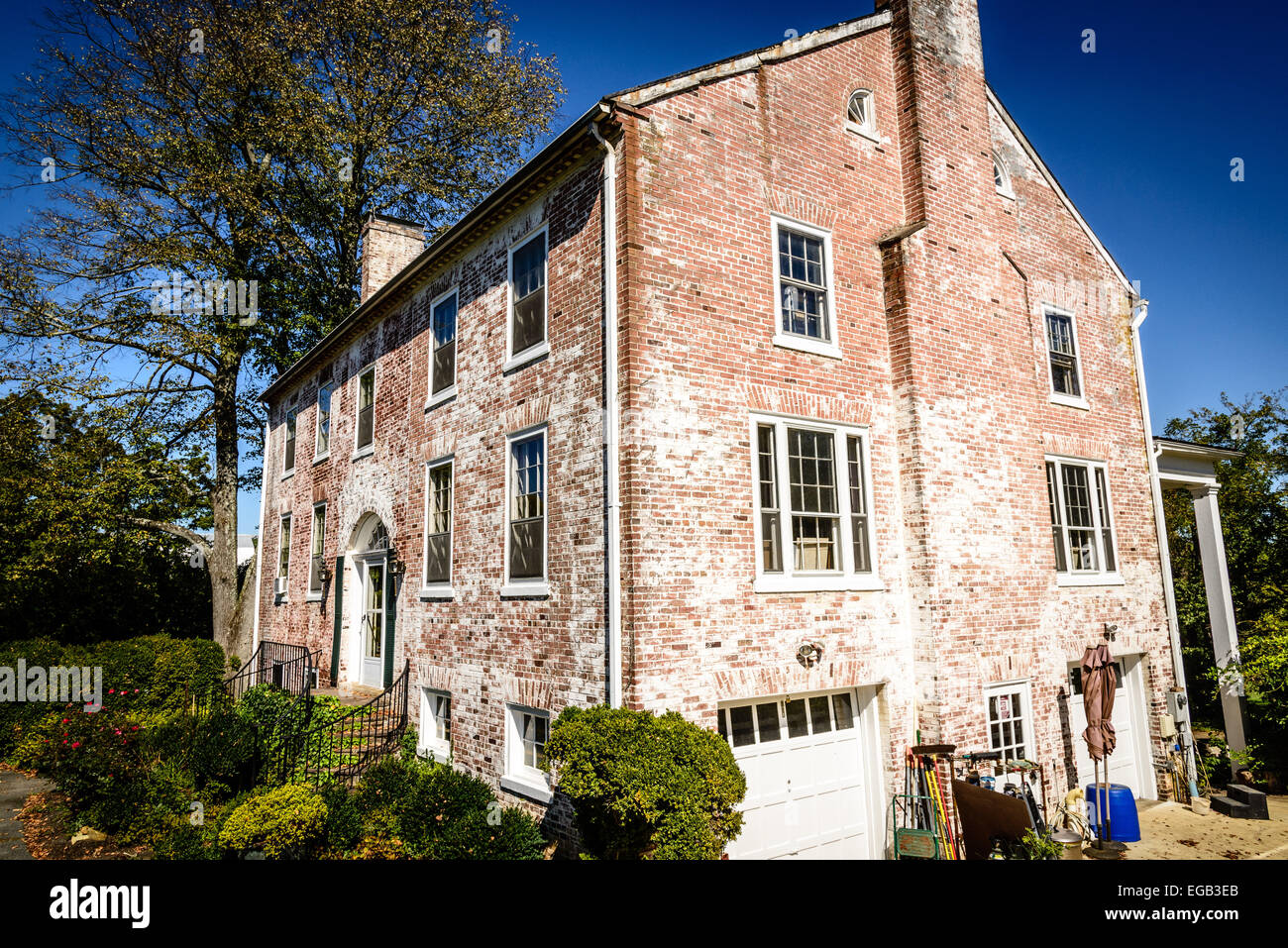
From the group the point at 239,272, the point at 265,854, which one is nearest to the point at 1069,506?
the point at 265,854

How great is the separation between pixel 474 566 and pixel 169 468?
581 inches

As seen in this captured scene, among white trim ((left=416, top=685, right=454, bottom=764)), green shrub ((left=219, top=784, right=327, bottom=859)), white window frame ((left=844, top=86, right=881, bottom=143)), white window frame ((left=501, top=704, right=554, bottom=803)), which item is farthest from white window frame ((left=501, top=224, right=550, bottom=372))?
green shrub ((left=219, top=784, right=327, bottom=859))

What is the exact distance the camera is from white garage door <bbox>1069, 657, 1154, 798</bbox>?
40.5 feet

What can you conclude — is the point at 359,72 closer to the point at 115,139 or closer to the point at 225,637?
the point at 115,139

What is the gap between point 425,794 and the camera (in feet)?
28.6

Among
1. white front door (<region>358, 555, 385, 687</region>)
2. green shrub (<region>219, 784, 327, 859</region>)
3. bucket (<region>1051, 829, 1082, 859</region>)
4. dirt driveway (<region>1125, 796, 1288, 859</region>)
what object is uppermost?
white front door (<region>358, 555, 385, 687</region>)

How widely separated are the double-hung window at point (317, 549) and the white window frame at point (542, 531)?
334 inches

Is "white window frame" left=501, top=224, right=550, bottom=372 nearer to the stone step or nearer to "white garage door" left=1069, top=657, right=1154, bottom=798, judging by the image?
"white garage door" left=1069, top=657, right=1154, bottom=798

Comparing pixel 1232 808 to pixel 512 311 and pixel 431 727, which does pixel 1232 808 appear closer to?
pixel 431 727

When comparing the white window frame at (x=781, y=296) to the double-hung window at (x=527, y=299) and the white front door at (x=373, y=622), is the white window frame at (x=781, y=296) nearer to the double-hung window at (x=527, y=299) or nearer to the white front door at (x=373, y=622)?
the double-hung window at (x=527, y=299)

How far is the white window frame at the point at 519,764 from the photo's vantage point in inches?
368

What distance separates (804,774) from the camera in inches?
362

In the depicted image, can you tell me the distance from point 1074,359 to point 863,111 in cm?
601

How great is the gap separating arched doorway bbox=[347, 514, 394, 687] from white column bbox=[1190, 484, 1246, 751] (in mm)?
16120
